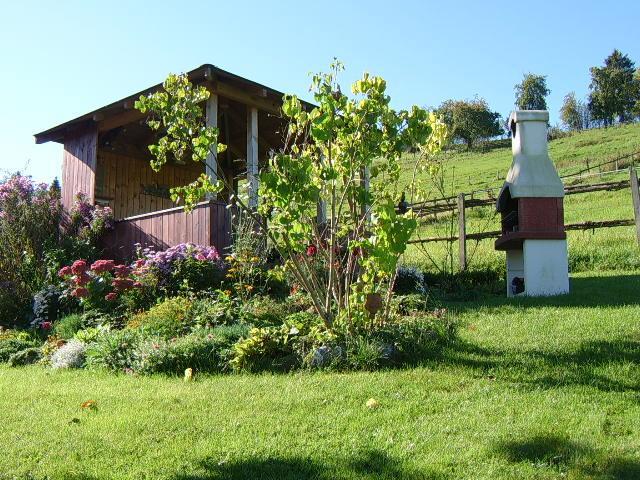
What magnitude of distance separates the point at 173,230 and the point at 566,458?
8.97 metres

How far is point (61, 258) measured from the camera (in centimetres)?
1116

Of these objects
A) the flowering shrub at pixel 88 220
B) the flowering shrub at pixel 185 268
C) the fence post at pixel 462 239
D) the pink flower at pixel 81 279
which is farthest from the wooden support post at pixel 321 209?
the flowering shrub at pixel 88 220

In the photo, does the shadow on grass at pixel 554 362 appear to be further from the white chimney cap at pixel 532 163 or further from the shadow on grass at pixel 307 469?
the white chimney cap at pixel 532 163

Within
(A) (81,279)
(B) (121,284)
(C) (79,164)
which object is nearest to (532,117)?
(B) (121,284)

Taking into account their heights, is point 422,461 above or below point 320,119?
below

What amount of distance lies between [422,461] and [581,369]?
2294 millimetres

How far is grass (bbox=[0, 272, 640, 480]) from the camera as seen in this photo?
3.54 metres

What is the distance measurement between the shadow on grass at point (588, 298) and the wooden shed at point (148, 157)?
4.02 meters

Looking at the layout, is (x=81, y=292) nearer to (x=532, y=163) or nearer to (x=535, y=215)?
(x=535, y=215)

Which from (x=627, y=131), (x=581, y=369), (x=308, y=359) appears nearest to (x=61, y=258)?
(x=308, y=359)

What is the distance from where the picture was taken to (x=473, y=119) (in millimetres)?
62656

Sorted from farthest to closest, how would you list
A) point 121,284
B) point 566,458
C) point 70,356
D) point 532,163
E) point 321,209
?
point 321,209
point 532,163
point 121,284
point 70,356
point 566,458

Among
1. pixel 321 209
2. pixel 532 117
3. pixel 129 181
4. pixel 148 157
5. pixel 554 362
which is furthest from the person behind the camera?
pixel 148 157

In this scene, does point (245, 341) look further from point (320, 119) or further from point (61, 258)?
point (61, 258)
